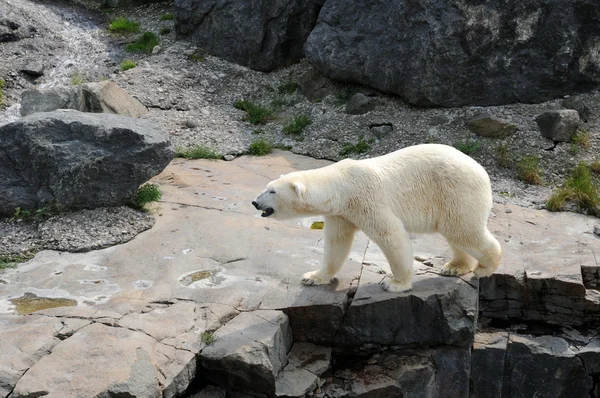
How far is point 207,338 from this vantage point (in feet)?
21.2

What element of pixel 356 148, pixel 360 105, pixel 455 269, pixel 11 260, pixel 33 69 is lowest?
pixel 11 260

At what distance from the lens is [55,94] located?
11.5 m

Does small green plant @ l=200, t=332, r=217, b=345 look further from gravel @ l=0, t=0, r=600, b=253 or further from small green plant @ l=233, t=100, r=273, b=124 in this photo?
small green plant @ l=233, t=100, r=273, b=124

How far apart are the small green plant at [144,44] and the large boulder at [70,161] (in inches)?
246

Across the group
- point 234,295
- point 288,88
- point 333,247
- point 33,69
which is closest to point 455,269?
point 333,247

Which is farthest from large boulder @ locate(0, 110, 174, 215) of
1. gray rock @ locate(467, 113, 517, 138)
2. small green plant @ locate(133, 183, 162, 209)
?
gray rock @ locate(467, 113, 517, 138)

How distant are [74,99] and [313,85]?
4624 mm

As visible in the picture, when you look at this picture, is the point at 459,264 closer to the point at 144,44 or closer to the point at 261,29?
the point at 261,29

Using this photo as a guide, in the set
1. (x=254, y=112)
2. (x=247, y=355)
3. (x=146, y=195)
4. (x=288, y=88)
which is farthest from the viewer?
(x=288, y=88)

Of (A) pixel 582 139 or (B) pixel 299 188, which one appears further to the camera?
(A) pixel 582 139

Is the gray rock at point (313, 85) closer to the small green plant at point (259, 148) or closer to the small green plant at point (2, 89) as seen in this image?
the small green plant at point (259, 148)

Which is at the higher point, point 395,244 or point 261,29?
point 261,29

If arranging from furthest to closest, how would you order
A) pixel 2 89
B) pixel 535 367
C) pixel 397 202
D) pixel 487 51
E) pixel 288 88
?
pixel 288 88 → pixel 2 89 → pixel 487 51 → pixel 535 367 → pixel 397 202

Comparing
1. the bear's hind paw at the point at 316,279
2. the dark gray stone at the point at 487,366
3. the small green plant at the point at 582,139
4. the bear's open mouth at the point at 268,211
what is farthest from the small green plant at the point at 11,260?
the small green plant at the point at 582,139
